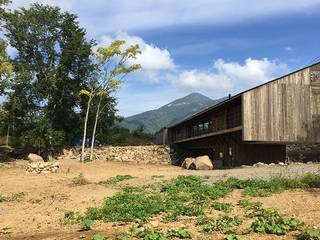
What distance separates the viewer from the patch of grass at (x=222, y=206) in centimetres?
1206

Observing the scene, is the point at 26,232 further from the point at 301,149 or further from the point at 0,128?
the point at 0,128

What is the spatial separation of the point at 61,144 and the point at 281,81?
89.7 feet

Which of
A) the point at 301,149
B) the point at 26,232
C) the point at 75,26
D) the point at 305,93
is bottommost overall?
the point at 26,232

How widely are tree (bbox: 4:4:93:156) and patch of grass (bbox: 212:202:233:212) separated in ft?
118

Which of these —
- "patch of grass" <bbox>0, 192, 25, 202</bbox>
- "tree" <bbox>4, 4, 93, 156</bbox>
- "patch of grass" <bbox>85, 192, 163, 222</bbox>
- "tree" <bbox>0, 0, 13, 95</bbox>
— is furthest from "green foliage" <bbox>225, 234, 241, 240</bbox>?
"tree" <bbox>4, 4, 93, 156</bbox>

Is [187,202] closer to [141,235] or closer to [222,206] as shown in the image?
[222,206]

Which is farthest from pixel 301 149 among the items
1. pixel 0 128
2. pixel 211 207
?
pixel 0 128

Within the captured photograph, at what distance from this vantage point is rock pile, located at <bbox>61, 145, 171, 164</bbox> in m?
50.2

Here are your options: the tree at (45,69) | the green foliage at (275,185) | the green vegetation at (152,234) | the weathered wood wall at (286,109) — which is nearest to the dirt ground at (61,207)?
the green vegetation at (152,234)

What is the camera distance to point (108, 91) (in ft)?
161

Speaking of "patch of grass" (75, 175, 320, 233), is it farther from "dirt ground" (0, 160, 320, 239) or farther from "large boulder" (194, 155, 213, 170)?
"large boulder" (194, 155, 213, 170)

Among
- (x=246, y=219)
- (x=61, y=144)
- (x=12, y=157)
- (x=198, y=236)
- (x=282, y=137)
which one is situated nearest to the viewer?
(x=198, y=236)

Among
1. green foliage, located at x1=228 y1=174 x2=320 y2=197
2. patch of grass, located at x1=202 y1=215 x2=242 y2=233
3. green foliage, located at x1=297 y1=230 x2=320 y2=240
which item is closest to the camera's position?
green foliage, located at x1=297 y1=230 x2=320 y2=240

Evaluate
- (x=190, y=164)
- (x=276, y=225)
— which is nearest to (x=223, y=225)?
(x=276, y=225)
